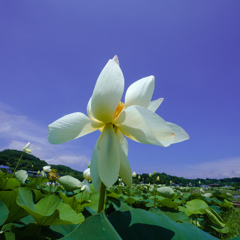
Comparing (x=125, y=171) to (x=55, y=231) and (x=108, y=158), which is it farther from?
(x=55, y=231)

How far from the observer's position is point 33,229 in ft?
2.61

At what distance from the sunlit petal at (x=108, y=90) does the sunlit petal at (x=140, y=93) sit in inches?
3.5

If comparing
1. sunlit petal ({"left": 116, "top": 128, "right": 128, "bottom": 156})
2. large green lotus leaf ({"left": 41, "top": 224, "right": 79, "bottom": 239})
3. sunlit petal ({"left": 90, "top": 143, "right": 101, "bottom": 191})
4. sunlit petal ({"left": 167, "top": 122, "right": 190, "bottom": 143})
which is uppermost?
sunlit petal ({"left": 167, "top": 122, "right": 190, "bottom": 143})

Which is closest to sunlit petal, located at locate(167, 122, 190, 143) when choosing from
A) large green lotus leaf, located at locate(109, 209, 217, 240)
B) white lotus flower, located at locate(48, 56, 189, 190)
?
white lotus flower, located at locate(48, 56, 189, 190)

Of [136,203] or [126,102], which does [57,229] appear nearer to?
[126,102]

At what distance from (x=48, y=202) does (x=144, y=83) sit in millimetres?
853

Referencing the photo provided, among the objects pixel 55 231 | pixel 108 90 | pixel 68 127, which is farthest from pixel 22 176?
pixel 108 90

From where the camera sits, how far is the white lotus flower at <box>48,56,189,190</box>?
0.60 metres

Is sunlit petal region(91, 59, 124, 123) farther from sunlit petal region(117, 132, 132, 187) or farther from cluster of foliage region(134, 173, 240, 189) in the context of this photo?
cluster of foliage region(134, 173, 240, 189)

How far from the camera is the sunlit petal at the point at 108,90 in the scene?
0.62 meters

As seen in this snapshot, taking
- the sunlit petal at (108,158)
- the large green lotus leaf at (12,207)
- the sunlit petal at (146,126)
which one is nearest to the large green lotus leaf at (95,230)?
the sunlit petal at (108,158)

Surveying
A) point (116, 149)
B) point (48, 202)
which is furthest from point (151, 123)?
point (48, 202)

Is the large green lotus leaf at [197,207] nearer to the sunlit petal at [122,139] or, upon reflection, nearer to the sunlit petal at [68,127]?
the sunlit petal at [122,139]

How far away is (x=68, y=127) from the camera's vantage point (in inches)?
25.5
